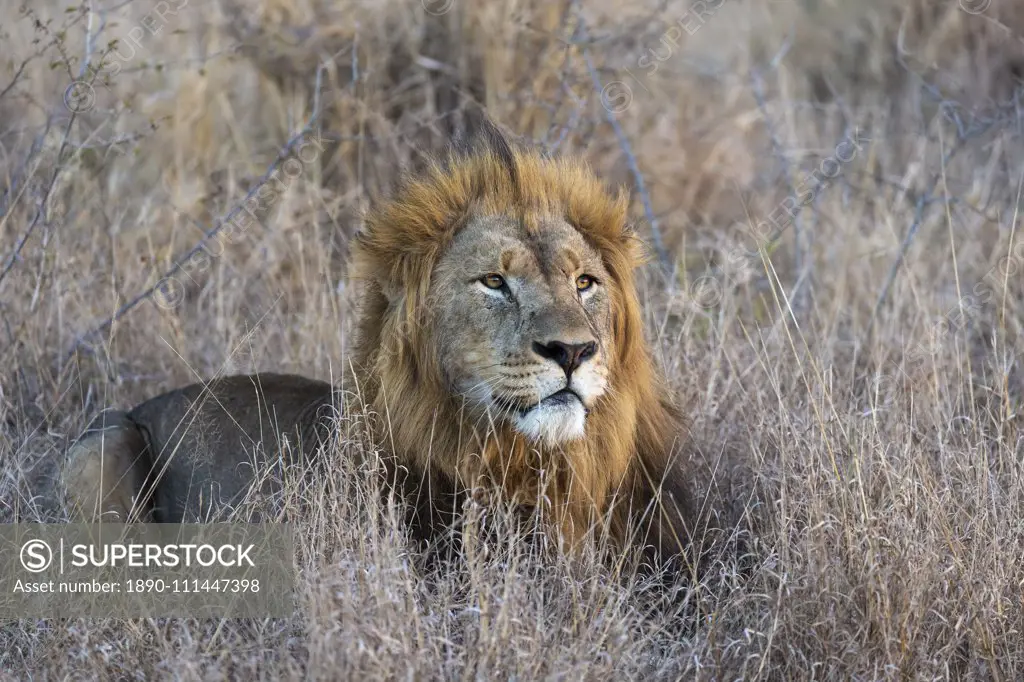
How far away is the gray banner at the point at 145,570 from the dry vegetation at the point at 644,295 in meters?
0.08

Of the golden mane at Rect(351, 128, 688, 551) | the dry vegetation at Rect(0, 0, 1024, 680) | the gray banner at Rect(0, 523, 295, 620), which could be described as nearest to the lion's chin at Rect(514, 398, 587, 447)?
the golden mane at Rect(351, 128, 688, 551)

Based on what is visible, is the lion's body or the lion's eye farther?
the lion's body

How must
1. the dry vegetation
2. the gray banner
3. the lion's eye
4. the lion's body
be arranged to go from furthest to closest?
the lion's body
the lion's eye
the gray banner
the dry vegetation

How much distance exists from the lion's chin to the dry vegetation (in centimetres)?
37

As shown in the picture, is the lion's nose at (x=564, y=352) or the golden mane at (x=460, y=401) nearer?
the lion's nose at (x=564, y=352)

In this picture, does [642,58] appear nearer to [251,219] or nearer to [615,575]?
[251,219]

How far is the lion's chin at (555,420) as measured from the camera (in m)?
3.60

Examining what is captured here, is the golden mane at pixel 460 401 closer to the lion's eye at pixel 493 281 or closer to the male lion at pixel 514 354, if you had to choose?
the male lion at pixel 514 354

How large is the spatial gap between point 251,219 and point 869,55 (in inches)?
235

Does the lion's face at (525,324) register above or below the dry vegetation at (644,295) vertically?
above

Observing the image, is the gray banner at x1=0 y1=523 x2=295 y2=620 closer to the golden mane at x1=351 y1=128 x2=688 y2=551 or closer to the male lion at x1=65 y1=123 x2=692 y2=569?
the male lion at x1=65 y1=123 x2=692 y2=569

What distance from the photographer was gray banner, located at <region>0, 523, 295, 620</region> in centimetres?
367

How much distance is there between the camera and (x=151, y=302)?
6.23 metres

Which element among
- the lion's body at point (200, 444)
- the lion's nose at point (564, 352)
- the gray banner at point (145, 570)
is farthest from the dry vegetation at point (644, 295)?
the lion's nose at point (564, 352)
